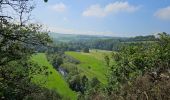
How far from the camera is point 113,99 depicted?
4281cm

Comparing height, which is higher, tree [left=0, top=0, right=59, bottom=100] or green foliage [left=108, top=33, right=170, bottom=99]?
tree [left=0, top=0, right=59, bottom=100]

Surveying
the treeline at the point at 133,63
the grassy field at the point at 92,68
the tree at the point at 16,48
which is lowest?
the grassy field at the point at 92,68

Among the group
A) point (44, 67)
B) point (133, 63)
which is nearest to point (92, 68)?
point (133, 63)

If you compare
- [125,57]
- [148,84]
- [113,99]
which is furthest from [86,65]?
[148,84]

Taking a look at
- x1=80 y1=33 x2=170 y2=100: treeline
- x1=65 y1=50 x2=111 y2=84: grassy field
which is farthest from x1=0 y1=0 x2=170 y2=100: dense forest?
x1=65 y1=50 x2=111 y2=84: grassy field

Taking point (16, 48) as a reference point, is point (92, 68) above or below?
below

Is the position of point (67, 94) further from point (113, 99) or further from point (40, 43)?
point (40, 43)

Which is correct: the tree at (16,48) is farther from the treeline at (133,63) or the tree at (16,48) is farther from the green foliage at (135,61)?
the green foliage at (135,61)

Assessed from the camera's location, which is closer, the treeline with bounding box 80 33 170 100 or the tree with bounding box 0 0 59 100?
the tree with bounding box 0 0 59 100

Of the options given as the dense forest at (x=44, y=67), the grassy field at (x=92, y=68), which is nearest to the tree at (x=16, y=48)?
the dense forest at (x=44, y=67)

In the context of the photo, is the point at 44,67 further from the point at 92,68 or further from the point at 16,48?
the point at 92,68

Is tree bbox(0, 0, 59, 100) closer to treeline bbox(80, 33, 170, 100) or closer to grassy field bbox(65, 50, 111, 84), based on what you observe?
treeline bbox(80, 33, 170, 100)

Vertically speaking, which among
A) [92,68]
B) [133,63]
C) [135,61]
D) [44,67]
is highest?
[44,67]

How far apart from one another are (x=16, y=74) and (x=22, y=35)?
5.92ft
